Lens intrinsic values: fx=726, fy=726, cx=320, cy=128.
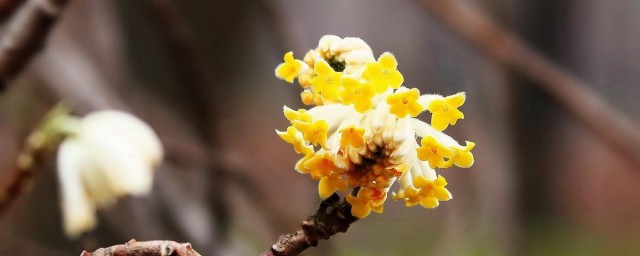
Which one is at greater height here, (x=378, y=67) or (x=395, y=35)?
(x=395, y=35)

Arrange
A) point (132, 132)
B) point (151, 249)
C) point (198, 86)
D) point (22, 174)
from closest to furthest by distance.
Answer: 1. point (151, 249)
2. point (22, 174)
3. point (132, 132)
4. point (198, 86)

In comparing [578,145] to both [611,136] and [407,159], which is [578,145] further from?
[407,159]

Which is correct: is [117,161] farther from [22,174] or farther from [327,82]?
[327,82]

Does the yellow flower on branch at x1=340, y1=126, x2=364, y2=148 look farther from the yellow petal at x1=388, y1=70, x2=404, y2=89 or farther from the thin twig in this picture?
the thin twig

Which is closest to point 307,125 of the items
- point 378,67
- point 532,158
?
point 378,67

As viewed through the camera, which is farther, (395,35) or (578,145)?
(578,145)

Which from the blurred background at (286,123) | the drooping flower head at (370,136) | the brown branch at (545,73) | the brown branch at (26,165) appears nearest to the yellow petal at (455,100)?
the drooping flower head at (370,136)

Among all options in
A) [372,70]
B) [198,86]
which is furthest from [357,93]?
[198,86]
